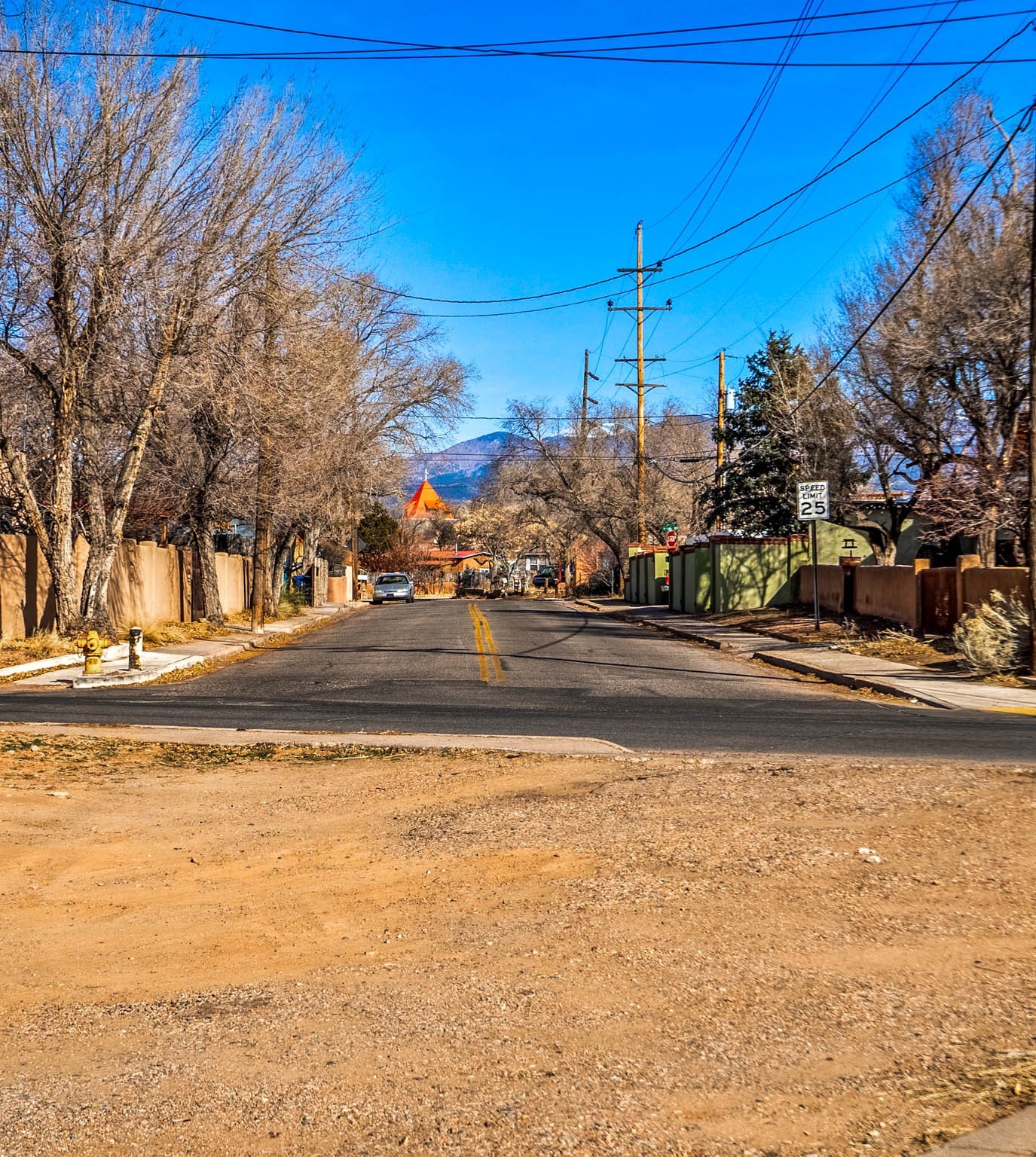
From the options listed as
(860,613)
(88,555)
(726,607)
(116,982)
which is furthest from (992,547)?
(116,982)

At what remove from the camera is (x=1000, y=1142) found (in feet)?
11.8

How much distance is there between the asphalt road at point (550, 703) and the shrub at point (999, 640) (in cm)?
270

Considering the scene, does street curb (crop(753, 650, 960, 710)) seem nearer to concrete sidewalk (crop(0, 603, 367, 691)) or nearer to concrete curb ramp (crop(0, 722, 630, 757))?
concrete curb ramp (crop(0, 722, 630, 757))

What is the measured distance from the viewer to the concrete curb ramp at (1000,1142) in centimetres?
353

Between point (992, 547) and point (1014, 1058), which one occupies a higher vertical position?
point (992, 547)

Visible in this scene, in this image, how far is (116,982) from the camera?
5.21 m

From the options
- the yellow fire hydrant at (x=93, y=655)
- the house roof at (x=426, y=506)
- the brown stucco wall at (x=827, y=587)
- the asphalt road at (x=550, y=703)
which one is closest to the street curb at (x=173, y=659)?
the yellow fire hydrant at (x=93, y=655)

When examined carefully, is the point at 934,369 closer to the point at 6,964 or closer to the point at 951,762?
the point at 951,762

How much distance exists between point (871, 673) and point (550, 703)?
20.7ft

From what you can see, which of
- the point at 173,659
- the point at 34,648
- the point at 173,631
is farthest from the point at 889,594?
the point at 34,648

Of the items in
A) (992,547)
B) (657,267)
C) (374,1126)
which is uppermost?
(657,267)

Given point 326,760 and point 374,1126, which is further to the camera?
point 326,760

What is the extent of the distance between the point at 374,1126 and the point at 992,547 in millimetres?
24045

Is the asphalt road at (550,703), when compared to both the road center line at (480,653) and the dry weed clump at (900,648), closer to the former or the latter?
the road center line at (480,653)
